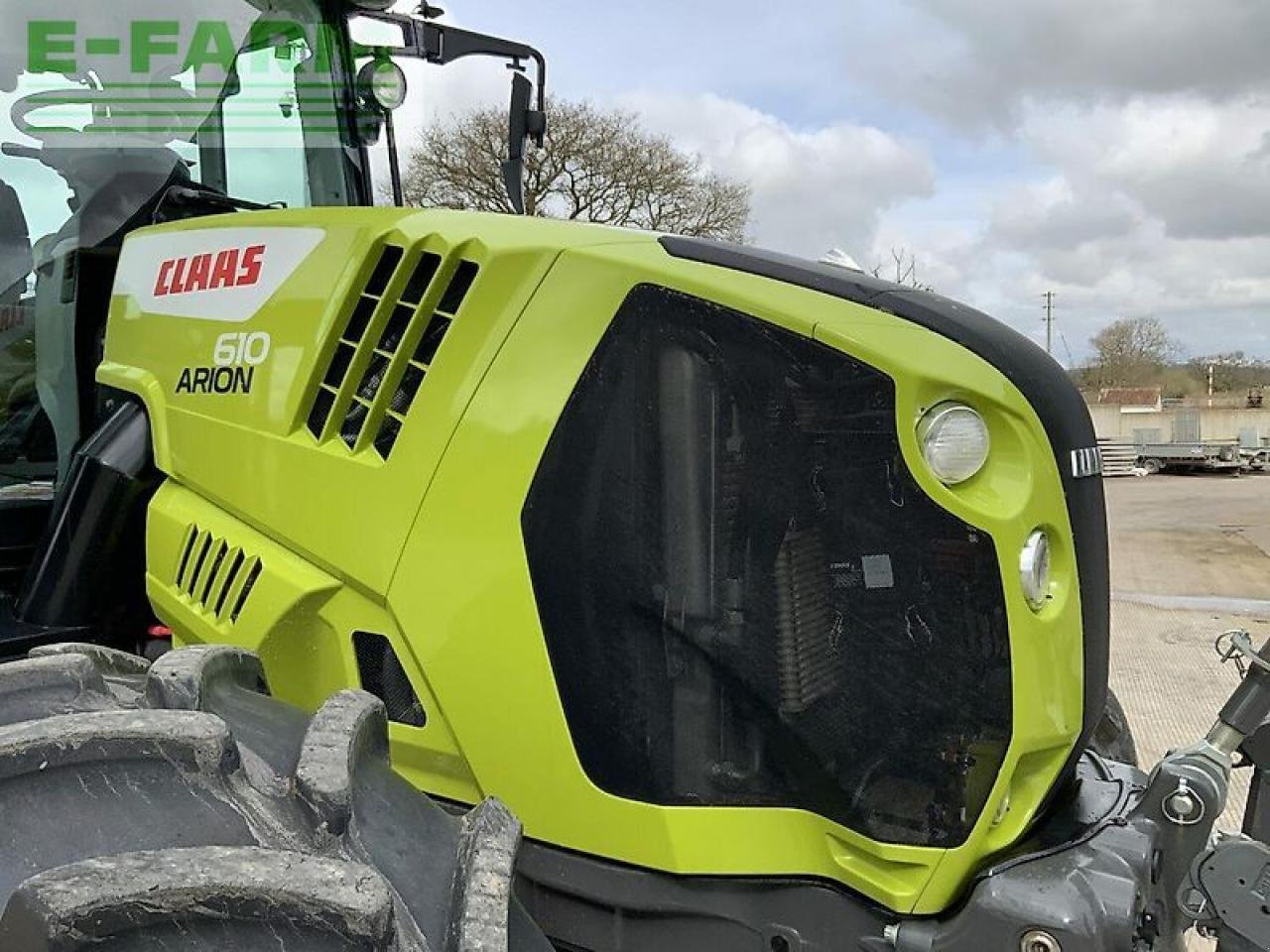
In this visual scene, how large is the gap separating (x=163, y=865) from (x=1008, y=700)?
993 mm

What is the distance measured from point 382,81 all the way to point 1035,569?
6.55 ft

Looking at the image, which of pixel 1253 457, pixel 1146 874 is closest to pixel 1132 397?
pixel 1253 457

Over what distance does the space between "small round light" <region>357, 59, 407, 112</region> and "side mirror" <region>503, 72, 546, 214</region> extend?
0.34m

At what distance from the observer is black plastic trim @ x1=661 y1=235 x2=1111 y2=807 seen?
147 centimetres

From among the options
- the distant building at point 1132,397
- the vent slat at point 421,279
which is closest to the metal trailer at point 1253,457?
the distant building at point 1132,397

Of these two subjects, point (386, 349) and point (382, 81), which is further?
point (382, 81)

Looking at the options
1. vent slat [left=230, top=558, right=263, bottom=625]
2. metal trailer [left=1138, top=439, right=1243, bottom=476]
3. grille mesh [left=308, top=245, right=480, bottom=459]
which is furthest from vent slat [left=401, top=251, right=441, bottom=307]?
metal trailer [left=1138, top=439, right=1243, bottom=476]

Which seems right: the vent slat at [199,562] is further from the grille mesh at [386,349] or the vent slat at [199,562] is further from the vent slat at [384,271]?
the vent slat at [384,271]

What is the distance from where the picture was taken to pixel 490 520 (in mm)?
1556

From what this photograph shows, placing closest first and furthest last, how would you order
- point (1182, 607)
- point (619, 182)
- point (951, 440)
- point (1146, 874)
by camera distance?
point (951, 440) → point (1146, 874) → point (1182, 607) → point (619, 182)

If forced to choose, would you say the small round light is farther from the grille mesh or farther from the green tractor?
the grille mesh

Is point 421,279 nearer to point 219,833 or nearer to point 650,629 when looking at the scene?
point 650,629

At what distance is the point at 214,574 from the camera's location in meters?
1.86

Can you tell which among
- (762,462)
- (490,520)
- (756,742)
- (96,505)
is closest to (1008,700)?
(756,742)
